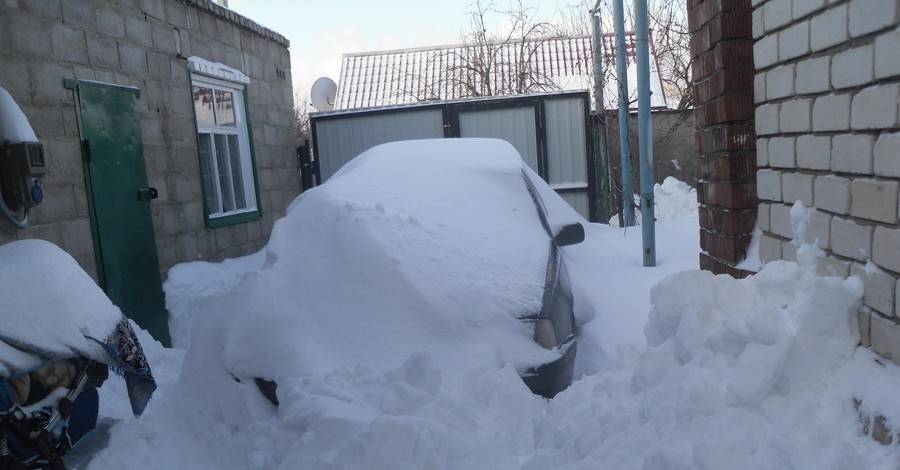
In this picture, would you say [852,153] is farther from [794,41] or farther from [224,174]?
[224,174]

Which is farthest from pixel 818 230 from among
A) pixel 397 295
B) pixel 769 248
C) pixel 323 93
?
pixel 323 93

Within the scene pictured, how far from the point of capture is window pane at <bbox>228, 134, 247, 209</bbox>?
7.75 metres

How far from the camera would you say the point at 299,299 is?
11.4 feet

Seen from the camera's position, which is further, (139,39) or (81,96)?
(139,39)

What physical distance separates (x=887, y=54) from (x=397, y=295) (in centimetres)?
228

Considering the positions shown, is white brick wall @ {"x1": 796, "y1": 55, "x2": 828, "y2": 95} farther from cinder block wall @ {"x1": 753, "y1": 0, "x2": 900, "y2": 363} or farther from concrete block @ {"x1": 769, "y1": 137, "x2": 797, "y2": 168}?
concrete block @ {"x1": 769, "y1": 137, "x2": 797, "y2": 168}

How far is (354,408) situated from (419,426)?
1.05 ft

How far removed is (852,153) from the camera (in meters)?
1.81

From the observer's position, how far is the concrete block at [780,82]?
2.19m

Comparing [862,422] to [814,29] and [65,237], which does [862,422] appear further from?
[65,237]

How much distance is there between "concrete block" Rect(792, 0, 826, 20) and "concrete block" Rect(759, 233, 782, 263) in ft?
2.32

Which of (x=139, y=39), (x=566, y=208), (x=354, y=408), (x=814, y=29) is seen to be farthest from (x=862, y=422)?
(x=139, y=39)

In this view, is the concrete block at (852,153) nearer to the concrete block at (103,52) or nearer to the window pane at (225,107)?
the concrete block at (103,52)

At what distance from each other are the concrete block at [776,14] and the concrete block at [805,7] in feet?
0.13
